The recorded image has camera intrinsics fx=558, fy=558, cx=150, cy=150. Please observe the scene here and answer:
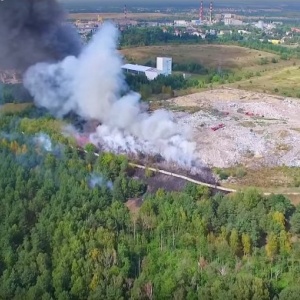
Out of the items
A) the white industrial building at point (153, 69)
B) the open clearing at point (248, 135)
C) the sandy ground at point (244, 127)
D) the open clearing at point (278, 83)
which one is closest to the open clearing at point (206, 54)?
the open clearing at point (278, 83)

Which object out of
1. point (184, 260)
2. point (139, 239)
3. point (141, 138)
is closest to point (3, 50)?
point (141, 138)


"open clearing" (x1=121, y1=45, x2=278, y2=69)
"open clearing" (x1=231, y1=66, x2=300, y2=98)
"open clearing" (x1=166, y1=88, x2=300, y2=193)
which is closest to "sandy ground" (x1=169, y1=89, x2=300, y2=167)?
"open clearing" (x1=166, y1=88, x2=300, y2=193)

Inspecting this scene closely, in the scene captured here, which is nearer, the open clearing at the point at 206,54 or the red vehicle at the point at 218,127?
the red vehicle at the point at 218,127

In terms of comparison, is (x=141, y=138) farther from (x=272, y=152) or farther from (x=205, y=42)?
(x=205, y=42)

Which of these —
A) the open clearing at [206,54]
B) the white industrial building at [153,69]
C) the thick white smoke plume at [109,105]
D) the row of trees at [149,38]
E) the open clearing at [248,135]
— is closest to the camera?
the open clearing at [248,135]

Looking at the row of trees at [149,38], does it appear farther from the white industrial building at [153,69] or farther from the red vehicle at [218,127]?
the red vehicle at [218,127]

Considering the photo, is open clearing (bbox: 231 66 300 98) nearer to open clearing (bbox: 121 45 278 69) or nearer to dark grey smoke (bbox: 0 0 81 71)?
open clearing (bbox: 121 45 278 69)
